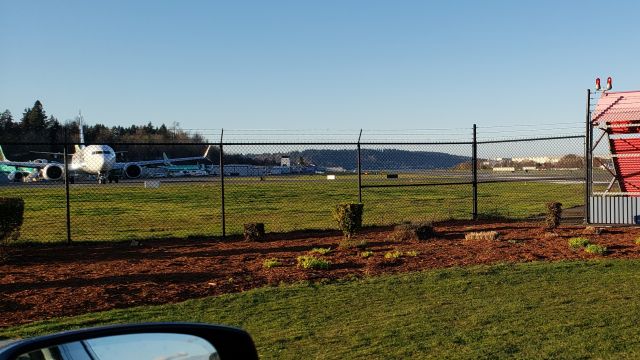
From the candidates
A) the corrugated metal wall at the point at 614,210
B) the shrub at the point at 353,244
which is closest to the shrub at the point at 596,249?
the corrugated metal wall at the point at 614,210

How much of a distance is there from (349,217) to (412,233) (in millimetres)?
1295

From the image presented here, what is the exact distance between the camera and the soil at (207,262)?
763 cm

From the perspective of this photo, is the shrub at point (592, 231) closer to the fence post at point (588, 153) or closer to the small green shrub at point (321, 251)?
the fence post at point (588, 153)

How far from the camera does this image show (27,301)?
745cm

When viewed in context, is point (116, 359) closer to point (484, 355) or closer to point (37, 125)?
point (484, 355)

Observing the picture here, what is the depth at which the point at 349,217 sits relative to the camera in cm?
1250

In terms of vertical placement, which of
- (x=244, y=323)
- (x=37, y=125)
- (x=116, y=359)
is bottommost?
(x=244, y=323)

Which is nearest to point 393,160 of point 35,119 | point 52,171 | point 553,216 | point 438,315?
point 553,216

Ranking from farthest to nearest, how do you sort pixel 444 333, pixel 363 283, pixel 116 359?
pixel 363 283 → pixel 444 333 → pixel 116 359

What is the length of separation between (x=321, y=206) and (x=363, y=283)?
15.9 metres

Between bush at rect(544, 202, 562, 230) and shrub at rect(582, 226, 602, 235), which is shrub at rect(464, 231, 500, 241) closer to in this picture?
shrub at rect(582, 226, 602, 235)

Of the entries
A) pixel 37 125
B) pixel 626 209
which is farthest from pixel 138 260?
pixel 37 125

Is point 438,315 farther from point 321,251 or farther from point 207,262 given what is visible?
point 207,262

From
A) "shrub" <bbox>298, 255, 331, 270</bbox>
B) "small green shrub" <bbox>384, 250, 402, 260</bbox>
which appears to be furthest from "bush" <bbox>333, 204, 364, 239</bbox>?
"shrub" <bbox>298, 255, 331, 270</bbox>
